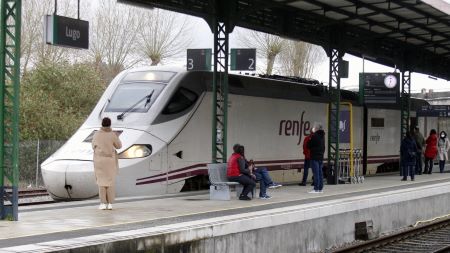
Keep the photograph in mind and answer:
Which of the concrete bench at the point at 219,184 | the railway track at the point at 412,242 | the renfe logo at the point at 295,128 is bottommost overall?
the railway track at the point at 412,242

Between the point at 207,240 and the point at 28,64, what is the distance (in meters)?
28.7

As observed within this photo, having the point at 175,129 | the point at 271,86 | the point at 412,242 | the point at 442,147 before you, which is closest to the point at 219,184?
the point at 175,129

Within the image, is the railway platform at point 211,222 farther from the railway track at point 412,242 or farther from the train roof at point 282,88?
the train roof at point 282,88

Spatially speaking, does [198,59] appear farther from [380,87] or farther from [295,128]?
[380,87]

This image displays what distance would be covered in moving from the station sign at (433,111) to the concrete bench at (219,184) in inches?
622

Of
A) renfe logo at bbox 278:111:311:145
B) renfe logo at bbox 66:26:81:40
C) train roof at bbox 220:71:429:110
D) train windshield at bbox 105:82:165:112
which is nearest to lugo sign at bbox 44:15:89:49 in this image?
renfe logo at bbox 66:26:81:40

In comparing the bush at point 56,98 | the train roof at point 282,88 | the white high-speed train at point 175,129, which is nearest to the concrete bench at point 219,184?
the white high-speed train at point 175,129

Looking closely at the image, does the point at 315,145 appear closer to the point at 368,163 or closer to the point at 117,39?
the point at 368,163

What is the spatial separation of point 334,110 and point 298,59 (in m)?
25.1

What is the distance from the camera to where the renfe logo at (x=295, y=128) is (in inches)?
781

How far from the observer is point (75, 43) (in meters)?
11.0

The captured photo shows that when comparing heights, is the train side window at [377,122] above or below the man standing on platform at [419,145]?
above

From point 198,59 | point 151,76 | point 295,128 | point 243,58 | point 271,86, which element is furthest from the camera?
point 295,128

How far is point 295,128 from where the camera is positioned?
20.4 meters
